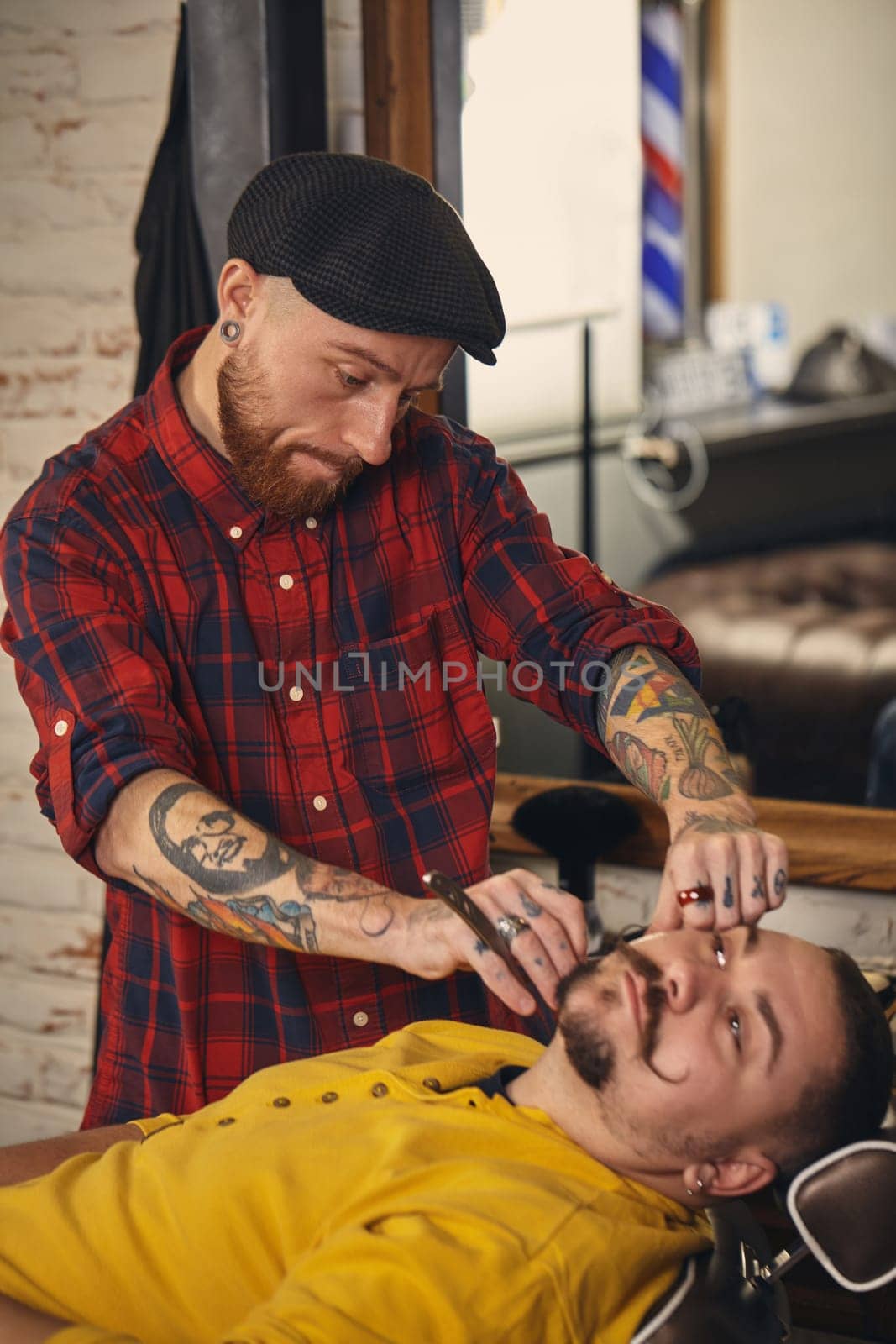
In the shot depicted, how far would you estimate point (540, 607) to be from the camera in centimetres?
153

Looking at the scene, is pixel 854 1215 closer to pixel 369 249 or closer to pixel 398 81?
pixel 369 249

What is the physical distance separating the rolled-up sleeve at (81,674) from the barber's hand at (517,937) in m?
0.31

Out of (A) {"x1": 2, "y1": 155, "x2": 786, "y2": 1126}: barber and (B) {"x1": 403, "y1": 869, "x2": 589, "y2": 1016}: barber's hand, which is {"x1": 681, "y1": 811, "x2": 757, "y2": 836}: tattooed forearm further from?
(B) {"x1": 403, "y1": 869, "x2": 589, "y2": 1016}: barber's hand

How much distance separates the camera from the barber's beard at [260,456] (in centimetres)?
142

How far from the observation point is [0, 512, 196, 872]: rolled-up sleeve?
127 centimetres

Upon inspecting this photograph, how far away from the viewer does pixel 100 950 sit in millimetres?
2318

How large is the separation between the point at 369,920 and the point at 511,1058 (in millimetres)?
352

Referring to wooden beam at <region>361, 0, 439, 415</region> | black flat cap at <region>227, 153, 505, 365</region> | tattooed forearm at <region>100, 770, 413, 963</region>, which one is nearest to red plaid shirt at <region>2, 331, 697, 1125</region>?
tattooed forearm at <region>100, 770, 413, 963</region>

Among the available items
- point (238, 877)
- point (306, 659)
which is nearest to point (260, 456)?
point (306, 659)

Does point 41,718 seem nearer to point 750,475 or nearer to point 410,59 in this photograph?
point 410,59

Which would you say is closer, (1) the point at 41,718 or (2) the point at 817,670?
(1) the point at 41,718

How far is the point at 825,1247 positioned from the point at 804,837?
919 mm

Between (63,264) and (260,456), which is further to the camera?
(63,264)

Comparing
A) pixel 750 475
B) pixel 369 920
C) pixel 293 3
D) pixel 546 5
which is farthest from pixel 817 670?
pixel 369 920
